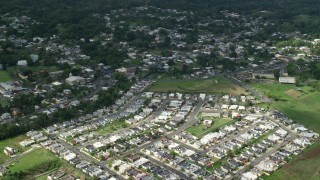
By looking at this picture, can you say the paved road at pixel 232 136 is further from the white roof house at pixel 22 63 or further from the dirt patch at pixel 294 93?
the white roof house at pixel 22 63

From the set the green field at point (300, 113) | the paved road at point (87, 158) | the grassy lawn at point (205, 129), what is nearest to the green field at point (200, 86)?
the green field at point (300, 113)

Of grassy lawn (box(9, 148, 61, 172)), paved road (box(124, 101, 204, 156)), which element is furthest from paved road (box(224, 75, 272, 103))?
grassy lawn (box(9, 148, 61, 172))

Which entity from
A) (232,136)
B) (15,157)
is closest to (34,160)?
(15,157)

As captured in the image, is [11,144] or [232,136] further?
[232,136]

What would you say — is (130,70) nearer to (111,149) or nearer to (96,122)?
(96,122)

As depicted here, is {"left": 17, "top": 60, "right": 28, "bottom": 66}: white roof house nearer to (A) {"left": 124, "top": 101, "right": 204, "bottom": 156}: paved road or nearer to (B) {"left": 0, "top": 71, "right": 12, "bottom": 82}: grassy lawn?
(B) {"left": 0, "top": 71, "right": 12, "bottom": 82}: grassy lawn

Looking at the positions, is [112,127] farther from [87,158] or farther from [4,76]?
[4,76]
